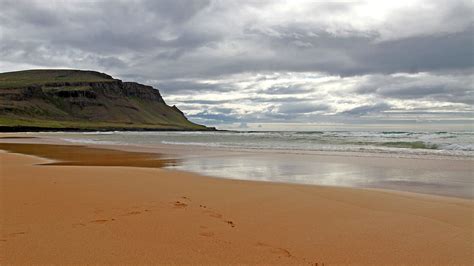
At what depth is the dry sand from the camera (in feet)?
15.1

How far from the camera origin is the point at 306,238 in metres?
5.35

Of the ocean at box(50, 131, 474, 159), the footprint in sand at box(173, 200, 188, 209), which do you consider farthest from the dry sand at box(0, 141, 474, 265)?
the ocean at box(50, 131, 474, 159)

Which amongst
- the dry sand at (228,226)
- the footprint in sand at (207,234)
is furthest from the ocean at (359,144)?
the footprint in sand at (207,234)

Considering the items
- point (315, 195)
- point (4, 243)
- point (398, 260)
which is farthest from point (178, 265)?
point (315, 195)

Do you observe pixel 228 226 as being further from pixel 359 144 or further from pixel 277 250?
pixel 359 144

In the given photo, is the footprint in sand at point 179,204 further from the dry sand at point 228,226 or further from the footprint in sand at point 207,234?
the footprint in sand at point 207,234

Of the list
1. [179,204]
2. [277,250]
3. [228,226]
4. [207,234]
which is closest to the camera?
[277,250]

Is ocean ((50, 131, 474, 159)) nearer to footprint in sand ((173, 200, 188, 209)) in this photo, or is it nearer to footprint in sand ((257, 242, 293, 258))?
footprint in sand ((173, 200, 188, 209))

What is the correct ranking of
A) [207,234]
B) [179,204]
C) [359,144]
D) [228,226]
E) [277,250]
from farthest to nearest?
1. [359,144]
2. [179,204]
3. [228,226]
4. [207,234]
5. [277,250]

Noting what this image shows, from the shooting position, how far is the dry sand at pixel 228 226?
15.1 ft

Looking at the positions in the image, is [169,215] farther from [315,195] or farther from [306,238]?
[315,195]

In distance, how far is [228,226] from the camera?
232 inches

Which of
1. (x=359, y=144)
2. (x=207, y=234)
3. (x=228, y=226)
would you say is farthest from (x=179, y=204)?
(x=359, y=144)

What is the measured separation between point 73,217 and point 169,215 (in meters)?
1.50
